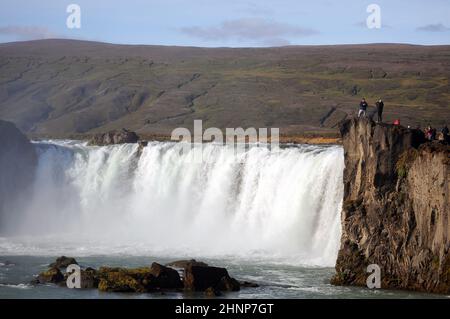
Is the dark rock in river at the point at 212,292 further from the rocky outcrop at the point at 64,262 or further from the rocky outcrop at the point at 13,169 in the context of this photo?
the rocky outcrop at the point at 13,169

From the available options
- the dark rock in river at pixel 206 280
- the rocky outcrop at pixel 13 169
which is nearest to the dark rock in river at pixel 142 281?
the dark rock in river at pixel 206 280

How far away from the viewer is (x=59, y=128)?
152 m

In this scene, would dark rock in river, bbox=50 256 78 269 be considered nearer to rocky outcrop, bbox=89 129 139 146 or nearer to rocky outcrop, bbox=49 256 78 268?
rocky outcrop, bbox=49 256 78 268

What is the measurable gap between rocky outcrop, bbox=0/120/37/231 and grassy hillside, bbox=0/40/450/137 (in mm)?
47023

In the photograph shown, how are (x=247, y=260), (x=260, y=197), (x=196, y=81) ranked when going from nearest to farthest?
(x=247, y=260), (x=260, y=197), (x=196, y=81)

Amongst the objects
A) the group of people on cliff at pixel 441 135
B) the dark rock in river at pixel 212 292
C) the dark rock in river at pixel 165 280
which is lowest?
the dark rock in river at pixel 212 292

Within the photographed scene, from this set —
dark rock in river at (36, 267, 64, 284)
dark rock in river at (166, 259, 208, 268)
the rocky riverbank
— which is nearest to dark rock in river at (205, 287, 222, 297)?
the rocky riverbank

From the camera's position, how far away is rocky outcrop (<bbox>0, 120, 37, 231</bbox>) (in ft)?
279

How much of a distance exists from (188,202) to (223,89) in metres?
84.8

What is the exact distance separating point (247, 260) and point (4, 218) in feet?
88.8

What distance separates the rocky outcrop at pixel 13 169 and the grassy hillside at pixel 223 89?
154 feet

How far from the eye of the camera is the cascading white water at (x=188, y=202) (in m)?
67.1
